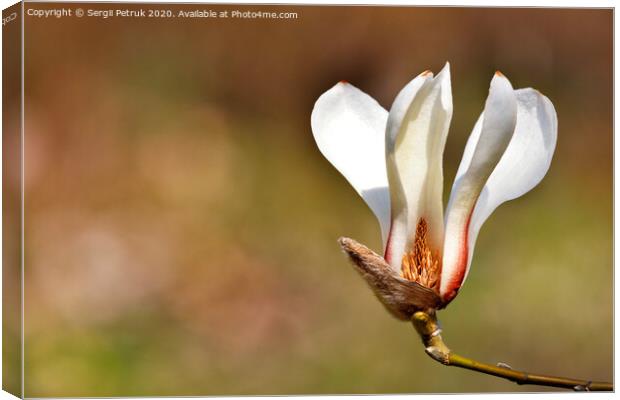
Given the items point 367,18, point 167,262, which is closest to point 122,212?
point 167,262

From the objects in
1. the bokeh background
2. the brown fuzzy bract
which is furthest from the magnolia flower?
the bokeh background

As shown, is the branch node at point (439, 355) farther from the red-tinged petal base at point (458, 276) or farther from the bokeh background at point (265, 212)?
the bokeh background at point (265, 212)

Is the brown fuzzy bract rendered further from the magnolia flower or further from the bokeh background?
the bokeh background

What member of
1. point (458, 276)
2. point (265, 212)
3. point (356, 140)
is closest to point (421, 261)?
point (458, 276)

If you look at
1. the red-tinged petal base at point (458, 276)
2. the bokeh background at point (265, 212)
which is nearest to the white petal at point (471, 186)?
the red-tinged petal base at point (458, 276)

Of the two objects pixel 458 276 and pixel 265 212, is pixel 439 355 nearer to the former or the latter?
pixel 458 276

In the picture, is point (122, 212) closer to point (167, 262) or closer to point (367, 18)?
point (167, 262)

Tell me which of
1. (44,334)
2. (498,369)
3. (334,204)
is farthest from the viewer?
(334,204)
